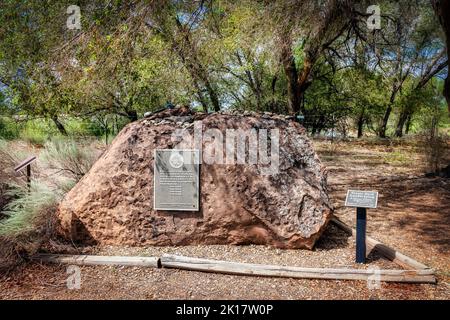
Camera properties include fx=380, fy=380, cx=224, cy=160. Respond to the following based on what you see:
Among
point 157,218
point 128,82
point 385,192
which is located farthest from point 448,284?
point 128,82

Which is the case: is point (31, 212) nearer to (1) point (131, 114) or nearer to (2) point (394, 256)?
(2) point (394, 256)

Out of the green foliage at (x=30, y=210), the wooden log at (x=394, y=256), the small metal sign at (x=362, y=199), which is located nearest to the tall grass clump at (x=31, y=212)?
the green foliage at (x=30, y=210)

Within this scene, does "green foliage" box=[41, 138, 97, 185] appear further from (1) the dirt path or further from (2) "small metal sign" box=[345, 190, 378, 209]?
(2) "small metal sign" box=[345, 190, 378, 209]

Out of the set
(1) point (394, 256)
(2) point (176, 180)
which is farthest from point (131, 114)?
(1) point (394, 256)

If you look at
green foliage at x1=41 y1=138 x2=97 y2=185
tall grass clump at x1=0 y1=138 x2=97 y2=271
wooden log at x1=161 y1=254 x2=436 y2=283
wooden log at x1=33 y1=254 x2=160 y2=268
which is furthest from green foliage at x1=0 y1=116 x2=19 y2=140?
wooden log at x1=161 y1=254 x2=436 y2=283

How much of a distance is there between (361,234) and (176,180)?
2377 mm

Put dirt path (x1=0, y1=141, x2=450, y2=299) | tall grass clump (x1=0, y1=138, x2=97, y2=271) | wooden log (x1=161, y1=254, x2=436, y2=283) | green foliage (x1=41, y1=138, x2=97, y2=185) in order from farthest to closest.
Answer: green foliage (x1=41, y1=138, x2=97, y2=185), tall grass clump (x1=0, y1=138, x2=97, y2=271), wooden log (x1=161, y1=254, x2=436, y2=283), dirt path (x1=0, y1=141, x2=450, y2=299)

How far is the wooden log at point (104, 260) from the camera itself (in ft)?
14.5

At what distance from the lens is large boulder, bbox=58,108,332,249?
4.91 meters

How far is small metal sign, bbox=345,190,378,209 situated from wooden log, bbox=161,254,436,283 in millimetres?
732

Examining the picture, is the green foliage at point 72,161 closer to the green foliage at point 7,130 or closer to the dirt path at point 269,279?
the dirt path at point 269,279

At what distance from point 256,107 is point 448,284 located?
16563mm

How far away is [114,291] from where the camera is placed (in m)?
3.94

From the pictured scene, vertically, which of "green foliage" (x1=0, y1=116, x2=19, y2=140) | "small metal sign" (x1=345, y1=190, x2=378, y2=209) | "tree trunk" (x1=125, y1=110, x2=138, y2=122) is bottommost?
"small metal sign" (x1=345, y1=190, x2=378, y2=209)
